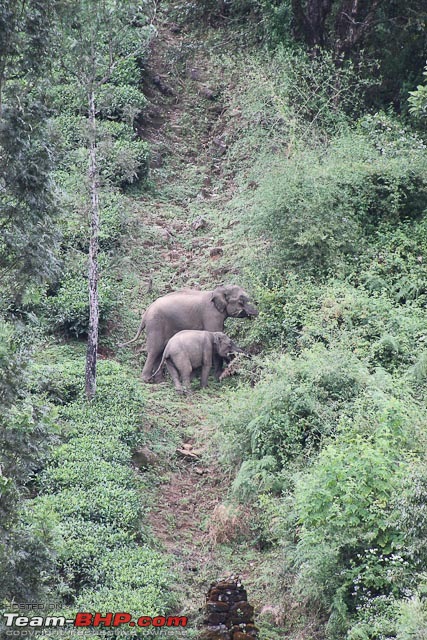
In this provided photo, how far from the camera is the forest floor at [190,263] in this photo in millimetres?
12461

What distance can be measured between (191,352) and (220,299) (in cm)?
105

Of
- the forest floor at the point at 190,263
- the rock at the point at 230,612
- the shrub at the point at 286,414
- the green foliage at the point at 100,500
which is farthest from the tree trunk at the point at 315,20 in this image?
the rock at the point at 230,612

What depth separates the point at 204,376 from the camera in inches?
640

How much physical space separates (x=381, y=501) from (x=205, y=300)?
6.54 metres

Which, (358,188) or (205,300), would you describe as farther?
(358,188)

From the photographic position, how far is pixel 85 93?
611 inches

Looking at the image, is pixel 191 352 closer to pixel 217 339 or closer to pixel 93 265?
pixel 217 339

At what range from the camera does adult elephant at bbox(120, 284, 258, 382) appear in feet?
55.0

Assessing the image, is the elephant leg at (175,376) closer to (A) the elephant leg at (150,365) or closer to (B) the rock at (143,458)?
(A) the elephant leg at (150,365)

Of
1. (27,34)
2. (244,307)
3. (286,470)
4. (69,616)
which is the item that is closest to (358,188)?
(244,307)

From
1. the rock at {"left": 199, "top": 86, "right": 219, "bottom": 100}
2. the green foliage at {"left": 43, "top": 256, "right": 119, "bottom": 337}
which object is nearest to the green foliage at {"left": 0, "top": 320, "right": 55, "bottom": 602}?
the green foliage at {"left": 43, "top": 256, "right": 119, "bottom": 337}

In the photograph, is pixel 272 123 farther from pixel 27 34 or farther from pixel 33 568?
pixel 33 568

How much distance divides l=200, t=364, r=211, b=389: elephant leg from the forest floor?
13 cm

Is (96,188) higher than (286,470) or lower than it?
higher
